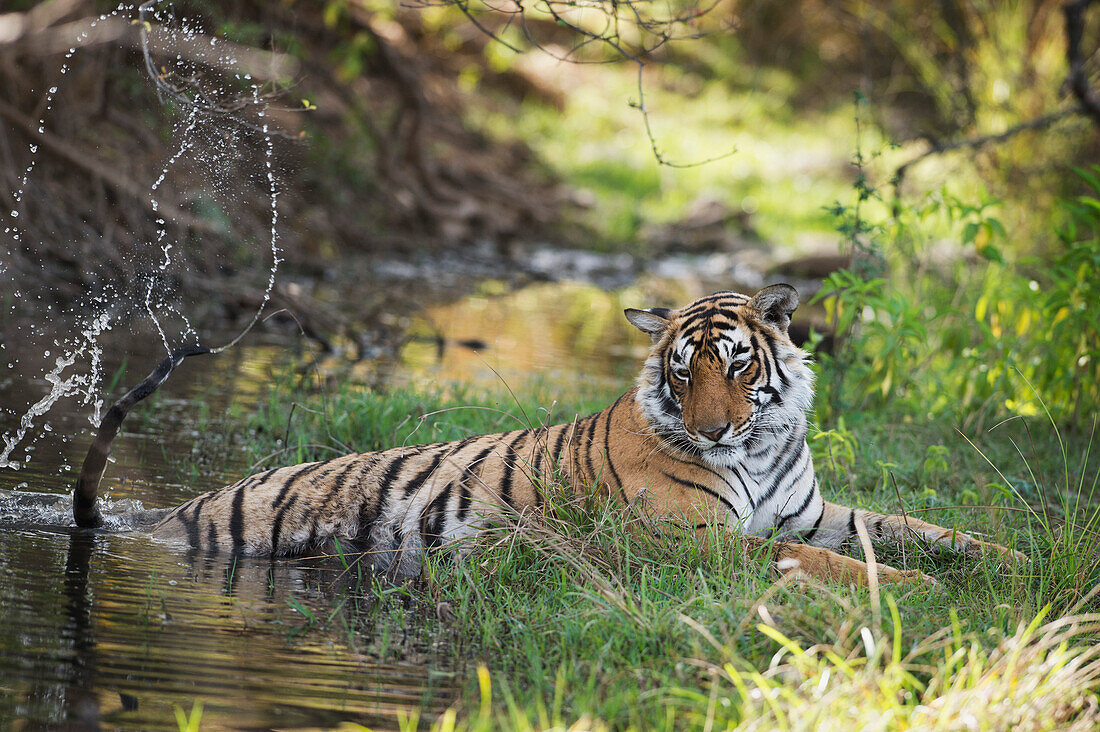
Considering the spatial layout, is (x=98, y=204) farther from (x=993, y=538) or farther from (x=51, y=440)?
(x=993, y=538)

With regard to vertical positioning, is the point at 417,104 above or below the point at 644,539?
above

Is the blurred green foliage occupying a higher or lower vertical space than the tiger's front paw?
higher

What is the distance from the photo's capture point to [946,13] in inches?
498

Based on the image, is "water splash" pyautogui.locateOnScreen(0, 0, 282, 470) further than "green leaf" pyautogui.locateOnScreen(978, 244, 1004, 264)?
Yes

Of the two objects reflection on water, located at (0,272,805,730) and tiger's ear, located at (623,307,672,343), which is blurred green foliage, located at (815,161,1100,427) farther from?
reflection on water, located at (0,272,805,730)

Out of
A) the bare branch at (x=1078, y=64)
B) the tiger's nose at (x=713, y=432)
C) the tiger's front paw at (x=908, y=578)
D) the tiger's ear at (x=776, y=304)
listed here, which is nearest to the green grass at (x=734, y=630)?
the tiger's front paw at (x=908, y=578)

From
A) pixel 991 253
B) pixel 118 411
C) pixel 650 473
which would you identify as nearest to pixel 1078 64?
pixel 991 253

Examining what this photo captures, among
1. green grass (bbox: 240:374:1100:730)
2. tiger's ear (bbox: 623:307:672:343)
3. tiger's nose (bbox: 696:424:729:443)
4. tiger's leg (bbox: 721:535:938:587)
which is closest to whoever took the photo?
green grass (bbox: 240:374:1100:730)

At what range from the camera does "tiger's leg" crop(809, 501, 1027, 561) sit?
4055mm

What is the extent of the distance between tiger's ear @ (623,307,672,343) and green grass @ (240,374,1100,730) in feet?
2.16

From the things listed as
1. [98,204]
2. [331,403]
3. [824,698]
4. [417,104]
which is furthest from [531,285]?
[824,698]

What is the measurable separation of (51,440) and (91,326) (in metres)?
2.77

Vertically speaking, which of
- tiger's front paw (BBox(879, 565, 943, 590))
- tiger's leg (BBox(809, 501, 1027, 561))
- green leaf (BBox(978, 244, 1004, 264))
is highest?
green leaf (BBox(978, 244, 1004, 264))

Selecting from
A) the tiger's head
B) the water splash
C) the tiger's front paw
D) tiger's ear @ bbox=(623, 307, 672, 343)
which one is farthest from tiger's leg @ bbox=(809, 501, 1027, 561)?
the water splash
